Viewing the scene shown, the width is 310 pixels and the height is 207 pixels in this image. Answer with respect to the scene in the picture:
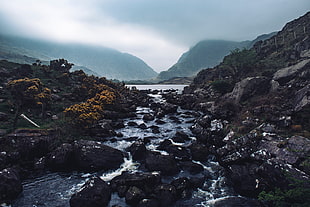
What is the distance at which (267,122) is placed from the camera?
25.5 meters

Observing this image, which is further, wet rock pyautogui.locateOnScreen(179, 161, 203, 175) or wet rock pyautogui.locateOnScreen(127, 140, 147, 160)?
wet rock pyautogui.locateOnScreen(127, 140, 147, 160)

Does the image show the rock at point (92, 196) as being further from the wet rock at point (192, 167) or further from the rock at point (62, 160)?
the wet rock at point (192, 167)

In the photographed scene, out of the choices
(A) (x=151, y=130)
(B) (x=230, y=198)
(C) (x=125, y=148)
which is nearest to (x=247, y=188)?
(B) (x=230, y=198)

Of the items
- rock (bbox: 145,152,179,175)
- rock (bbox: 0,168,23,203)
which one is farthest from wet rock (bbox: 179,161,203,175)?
rock (bbox: 0,168,23,203)

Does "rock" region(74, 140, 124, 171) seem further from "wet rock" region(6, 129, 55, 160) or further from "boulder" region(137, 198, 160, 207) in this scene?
"boulder" region(137, 198, 160, 207)

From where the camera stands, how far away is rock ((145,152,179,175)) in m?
19.7

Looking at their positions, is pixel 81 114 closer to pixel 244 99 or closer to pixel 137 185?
pixel 137 185

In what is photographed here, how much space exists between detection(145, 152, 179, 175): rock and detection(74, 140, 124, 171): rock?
4.47 m

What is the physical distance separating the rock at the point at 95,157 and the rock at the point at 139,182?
421 centimetres

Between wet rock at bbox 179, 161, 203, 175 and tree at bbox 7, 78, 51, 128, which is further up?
tree at bbox 7, 78, 51, 128

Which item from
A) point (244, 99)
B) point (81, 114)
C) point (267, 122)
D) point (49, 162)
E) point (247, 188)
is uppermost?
point (244, 99)

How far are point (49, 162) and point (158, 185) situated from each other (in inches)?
574

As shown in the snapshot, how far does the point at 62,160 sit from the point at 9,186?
578 centimetres

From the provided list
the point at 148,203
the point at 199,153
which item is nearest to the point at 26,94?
the point at 148,203
